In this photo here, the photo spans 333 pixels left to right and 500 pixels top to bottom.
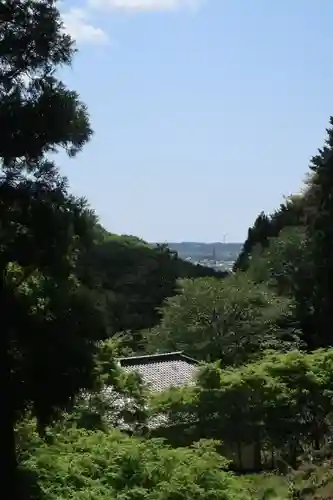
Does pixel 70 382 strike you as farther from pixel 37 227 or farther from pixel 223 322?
pixel 223 322

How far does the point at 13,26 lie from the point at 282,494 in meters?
5.91

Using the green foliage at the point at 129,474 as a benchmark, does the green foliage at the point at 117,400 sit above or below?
below

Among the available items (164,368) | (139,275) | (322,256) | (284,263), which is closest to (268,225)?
(139,275)

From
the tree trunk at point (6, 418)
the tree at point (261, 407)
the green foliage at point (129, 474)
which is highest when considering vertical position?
the tree trunk at point (6, 418)

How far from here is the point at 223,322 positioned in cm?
2325

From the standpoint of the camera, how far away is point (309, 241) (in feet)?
Result: 84.6

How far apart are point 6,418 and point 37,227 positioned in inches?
69.3

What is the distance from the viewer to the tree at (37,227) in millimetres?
6688

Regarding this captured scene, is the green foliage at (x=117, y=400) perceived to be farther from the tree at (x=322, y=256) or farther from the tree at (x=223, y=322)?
the tree at (x=322, y=256)

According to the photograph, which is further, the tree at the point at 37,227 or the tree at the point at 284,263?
the tree at the point at 284,263

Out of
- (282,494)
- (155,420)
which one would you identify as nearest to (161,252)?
(155,420)

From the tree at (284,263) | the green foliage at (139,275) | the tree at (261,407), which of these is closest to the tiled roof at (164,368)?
the tree at (261,407)

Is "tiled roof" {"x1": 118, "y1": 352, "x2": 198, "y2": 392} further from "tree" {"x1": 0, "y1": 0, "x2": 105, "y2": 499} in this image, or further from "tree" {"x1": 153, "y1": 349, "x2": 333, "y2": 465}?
"tree" {"x1": 0, "y1": 0, "x2": 105, "y2": 499}

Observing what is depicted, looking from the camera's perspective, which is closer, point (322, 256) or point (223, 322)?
point (223, 322)
